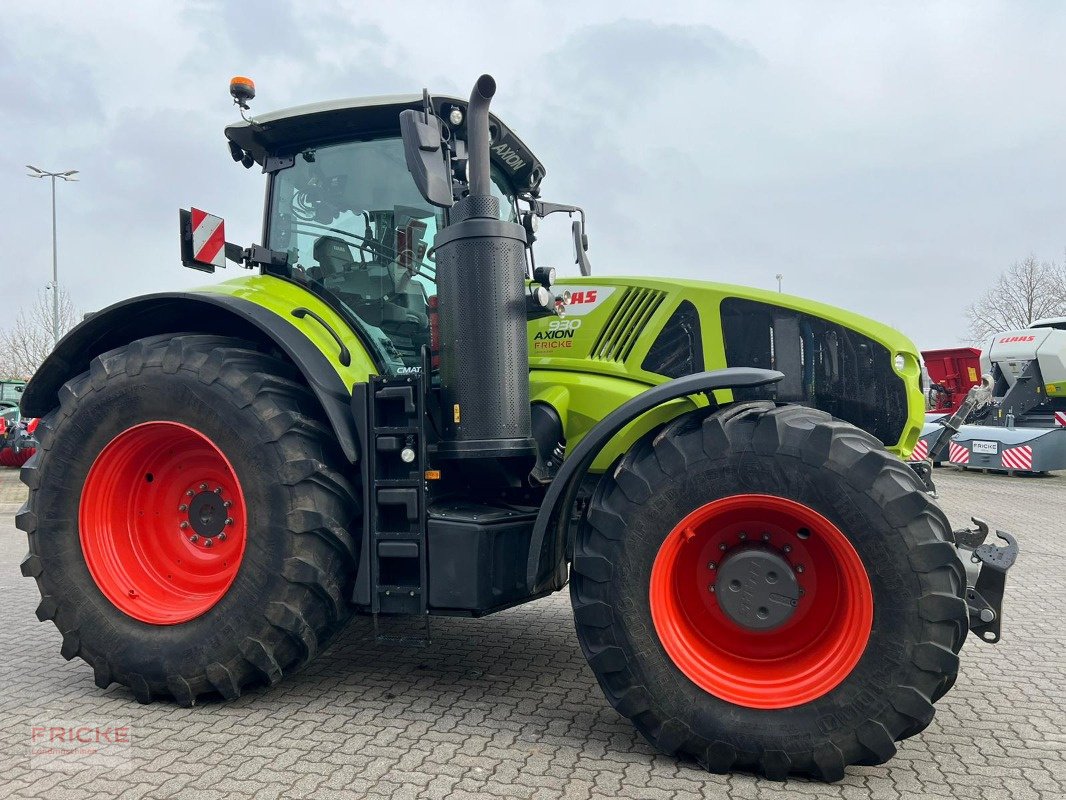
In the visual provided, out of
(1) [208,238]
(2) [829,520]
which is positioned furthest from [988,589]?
(1) [208,238]

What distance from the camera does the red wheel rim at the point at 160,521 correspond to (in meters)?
3.51

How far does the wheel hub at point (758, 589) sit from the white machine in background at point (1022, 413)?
1162 cm

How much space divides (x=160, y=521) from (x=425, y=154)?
211 cm

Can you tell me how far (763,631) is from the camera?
2.82 meters

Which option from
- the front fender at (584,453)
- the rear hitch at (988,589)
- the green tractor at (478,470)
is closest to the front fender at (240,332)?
the green tractor at (478,470)

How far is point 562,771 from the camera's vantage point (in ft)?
8.91

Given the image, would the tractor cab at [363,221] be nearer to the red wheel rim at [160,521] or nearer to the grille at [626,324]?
the grille at [626,324]

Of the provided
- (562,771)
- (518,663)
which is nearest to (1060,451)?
(518,663)

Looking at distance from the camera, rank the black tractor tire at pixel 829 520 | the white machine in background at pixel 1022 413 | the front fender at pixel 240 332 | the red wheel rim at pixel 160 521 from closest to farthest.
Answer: the black tractor tire at pixel 829 520 < the front fender at pixel 240 332 < the red wheel rim at pixel 160 521 < the white machine in background at pixel 1022 413

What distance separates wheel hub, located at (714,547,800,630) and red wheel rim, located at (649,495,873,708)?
38mm

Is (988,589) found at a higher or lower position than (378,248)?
lower

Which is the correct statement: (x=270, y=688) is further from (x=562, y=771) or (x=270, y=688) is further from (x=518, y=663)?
(x=562, y=771)

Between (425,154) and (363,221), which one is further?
(363,221)

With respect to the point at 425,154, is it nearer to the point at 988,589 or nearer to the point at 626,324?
the point at 626,324
